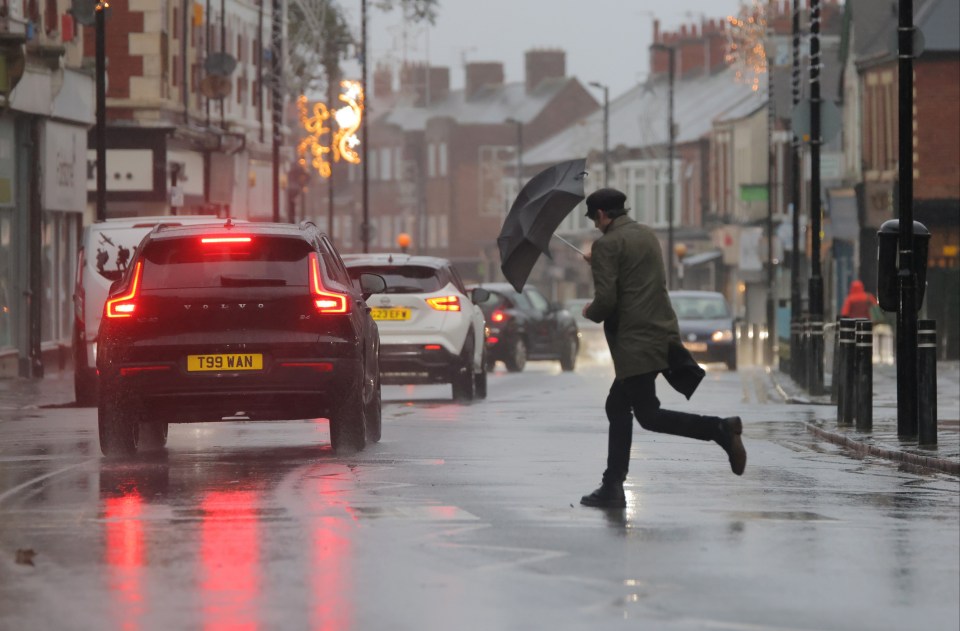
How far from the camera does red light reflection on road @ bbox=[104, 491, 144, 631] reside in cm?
908

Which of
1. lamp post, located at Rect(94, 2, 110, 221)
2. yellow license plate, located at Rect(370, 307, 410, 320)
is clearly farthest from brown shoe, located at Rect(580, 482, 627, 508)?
lamp post, located at Rect(94, 2, 110, 221)

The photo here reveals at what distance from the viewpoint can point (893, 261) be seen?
61.4 feet

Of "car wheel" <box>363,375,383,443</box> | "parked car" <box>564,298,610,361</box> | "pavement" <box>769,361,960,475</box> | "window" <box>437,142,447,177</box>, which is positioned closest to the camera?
"pavement" <box>769,361,960,475</box>

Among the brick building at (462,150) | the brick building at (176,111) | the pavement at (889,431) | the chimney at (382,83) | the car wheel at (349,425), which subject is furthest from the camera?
the chimney at (382,83)

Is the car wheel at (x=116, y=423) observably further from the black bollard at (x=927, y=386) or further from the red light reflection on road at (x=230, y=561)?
the black bollard at (x=927, y=386)

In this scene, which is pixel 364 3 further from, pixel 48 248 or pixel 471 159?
pixel 471 159

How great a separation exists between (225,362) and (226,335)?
18 cm

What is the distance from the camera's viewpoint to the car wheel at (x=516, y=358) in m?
40.8

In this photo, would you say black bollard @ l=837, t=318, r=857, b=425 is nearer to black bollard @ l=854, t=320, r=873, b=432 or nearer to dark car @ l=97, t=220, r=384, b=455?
black bollard @ l=854, t=320, r=873, b=432

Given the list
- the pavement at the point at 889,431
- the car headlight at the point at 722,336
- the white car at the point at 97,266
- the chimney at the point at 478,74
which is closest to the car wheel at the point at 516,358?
the car headlight at the point at 722,336

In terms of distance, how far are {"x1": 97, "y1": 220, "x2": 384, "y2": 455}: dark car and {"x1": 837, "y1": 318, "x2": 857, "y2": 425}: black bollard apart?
6286 mm

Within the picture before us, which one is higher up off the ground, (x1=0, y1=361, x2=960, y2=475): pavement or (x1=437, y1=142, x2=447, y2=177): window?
(x1=437, y1=142, x2=447, y2=177): window

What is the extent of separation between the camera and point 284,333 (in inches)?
647

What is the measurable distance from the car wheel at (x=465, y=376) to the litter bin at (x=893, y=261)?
8.61 meters
